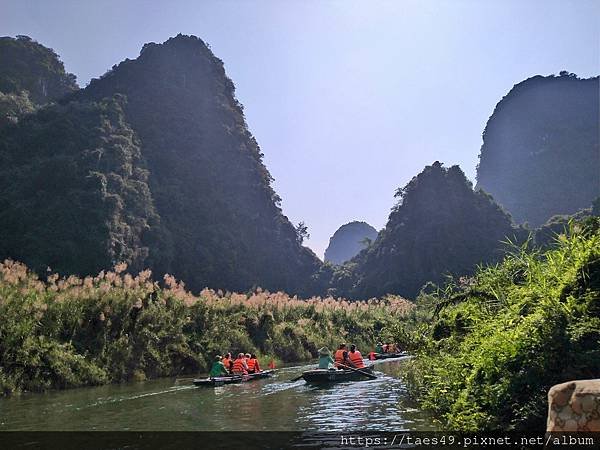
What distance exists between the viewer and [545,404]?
19.6ft

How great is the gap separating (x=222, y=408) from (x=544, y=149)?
7865 centimetres

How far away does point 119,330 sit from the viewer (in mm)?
17094

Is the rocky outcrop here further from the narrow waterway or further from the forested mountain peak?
the forested mountain peak

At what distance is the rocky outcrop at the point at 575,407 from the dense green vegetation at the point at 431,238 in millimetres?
45630

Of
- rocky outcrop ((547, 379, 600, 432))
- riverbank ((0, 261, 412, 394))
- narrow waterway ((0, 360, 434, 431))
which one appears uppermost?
riverbank ((0, 261, 412, 394))

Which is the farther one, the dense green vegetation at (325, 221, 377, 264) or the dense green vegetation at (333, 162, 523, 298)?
the dense green vegetation at (325, 221, 377, 264)

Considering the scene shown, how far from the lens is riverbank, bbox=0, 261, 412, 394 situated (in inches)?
557

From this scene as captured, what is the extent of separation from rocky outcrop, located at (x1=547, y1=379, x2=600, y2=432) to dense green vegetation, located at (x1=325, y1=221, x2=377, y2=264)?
11878 cm

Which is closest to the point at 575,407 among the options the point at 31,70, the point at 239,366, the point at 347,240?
the point at 239,366

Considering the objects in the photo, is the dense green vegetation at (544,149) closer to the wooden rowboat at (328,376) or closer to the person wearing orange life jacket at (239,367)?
the wooden rowboat at (328,376)

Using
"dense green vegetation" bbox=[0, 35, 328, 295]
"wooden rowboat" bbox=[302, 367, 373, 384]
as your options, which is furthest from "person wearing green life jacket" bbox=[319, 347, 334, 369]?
"dense green vegetation" bbox=[0, 35, 328, 295]

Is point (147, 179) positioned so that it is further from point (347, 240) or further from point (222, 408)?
point (347, 240)

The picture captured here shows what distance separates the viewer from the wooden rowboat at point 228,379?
14.4 m

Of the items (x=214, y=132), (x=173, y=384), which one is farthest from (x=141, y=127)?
(x=173, y=384)
